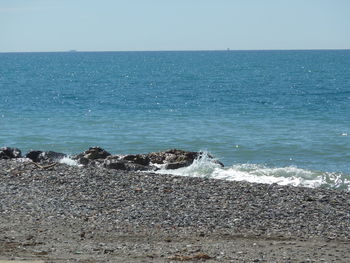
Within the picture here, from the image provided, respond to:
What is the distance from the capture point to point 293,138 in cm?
3172


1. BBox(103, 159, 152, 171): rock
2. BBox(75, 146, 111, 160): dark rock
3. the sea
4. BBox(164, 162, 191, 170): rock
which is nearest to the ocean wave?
the sea

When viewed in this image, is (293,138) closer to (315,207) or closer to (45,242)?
(315,207)

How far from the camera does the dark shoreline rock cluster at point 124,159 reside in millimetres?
22938

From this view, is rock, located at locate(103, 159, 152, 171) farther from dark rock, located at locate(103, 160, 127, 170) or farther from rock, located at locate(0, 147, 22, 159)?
rock, located at locate(0, 147, 22, 159)

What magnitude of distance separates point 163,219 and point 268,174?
31.6ft

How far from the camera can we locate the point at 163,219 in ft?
46.2

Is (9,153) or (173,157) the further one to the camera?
(9,153)

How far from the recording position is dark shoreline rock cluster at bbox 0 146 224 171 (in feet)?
75.3

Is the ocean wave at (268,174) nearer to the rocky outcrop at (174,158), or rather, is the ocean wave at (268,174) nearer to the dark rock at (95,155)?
the rocky outcrop at (174,158)

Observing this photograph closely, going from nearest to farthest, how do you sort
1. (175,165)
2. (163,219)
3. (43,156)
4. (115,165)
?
1. (163,219)
2. (115,165)
3. (175,165)
4. (43,156)

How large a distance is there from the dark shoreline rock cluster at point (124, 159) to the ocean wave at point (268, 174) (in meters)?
0.50

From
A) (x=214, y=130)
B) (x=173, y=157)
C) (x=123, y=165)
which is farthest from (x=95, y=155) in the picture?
(x=214, y=130)

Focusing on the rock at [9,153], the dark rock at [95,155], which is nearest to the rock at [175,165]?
the dark rock at [95,155]

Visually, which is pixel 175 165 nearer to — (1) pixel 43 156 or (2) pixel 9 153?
(1) pixel 43 156
